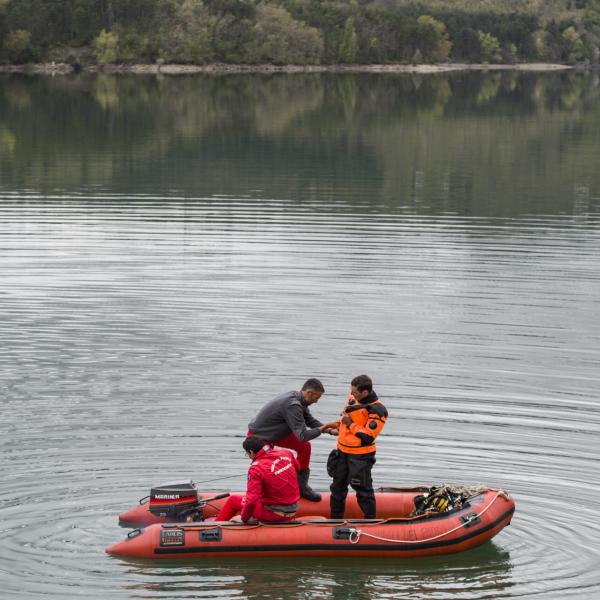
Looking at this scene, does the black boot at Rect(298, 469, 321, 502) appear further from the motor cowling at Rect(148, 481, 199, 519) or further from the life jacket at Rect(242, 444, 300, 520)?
the motor cowling at Rect(148, 481, 199, 519)

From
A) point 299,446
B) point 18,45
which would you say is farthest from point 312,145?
point 18,45

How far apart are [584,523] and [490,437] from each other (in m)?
3.17

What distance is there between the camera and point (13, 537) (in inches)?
611

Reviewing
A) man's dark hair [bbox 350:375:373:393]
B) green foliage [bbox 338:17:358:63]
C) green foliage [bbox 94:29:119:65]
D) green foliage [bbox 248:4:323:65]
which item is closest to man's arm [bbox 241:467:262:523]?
man's dark hair [bbox 350:375:373:393]

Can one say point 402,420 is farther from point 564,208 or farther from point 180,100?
point 180,100

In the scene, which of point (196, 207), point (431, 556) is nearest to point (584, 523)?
point (431, 556)

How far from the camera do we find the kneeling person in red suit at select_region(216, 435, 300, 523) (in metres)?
15.0

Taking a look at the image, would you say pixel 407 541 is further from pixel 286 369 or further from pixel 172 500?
pixel 286 369

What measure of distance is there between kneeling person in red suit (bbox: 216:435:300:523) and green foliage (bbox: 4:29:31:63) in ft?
483

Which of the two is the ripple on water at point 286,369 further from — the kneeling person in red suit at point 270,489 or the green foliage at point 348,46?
the green foliage at point 348,46

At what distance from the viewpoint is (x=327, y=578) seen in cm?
1503

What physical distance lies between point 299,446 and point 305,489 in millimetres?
523

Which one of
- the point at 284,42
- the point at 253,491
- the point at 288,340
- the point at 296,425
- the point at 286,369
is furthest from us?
the point at 284,42

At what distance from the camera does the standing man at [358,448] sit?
1534 cm
